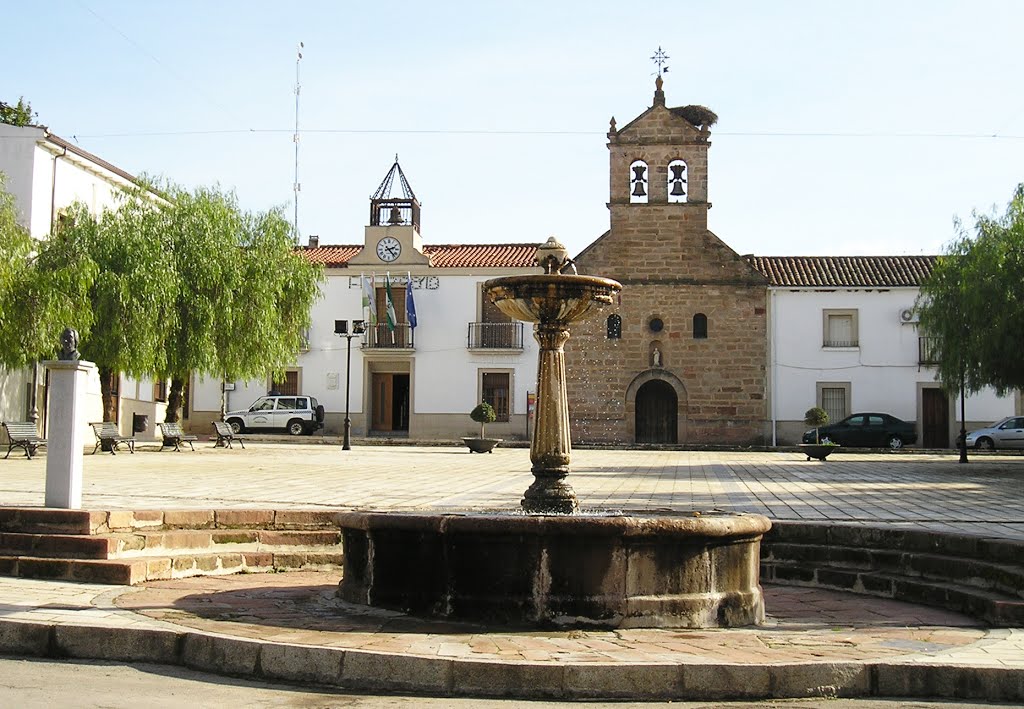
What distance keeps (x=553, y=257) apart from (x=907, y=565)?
12.1 feet

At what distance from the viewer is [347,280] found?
1522 inches

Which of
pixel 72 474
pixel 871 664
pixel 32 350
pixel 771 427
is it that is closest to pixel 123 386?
pixel 32 350

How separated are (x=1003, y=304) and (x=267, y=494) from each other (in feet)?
50.7

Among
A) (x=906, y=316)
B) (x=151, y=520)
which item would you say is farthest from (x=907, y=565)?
(x=906, y=316)

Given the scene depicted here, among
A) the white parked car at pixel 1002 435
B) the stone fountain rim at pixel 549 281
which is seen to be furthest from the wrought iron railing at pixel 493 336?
the stone fountain rim at pixel 549 281

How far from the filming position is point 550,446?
8.45 m

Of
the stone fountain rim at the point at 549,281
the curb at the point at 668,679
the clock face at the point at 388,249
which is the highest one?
the clock face at the point at 388,249

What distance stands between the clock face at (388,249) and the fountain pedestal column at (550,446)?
30.4 m

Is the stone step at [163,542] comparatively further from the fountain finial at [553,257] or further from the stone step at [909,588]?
the stone step at [909,588]

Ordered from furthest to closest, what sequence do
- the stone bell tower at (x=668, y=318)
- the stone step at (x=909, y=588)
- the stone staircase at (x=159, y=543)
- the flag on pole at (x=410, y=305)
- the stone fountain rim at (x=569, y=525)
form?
the flag on pole at (x=410, y=305) → the stone bell tower at (x=668, y=318) → the stone staircase at (x=159, y=543) → the stone step at (x=909, y=588) → the stone fountain rim at (x=569, y=525)

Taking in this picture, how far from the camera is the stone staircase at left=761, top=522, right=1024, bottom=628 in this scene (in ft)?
24.9

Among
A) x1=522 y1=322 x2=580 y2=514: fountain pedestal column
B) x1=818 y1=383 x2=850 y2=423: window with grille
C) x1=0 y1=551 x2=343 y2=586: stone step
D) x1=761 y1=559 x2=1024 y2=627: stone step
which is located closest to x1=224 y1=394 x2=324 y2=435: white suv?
x1=818 y1=383 x2=850 y2=423: window with grille

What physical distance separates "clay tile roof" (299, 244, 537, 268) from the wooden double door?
4.13m

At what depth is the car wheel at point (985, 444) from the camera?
3403 cm
